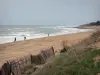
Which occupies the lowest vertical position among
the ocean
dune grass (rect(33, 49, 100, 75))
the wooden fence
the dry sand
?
the ocean

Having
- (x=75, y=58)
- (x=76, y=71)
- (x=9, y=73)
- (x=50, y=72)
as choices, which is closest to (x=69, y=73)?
(x=76, y=71)

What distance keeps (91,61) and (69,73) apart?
887 millimetres

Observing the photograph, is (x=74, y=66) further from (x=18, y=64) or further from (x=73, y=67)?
(x=18, y=64)

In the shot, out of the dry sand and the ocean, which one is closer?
the dry sand

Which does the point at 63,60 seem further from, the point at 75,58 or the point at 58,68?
the point at 58,68

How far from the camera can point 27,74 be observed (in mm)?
7344

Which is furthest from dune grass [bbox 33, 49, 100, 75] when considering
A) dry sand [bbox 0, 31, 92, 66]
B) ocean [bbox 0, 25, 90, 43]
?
ocean [bbox 0, 25, 90, 43]

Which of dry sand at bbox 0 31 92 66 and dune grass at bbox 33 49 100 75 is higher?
dune grass at bbox 33 49 100 75

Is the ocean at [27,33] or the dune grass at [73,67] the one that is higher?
the dune grass at [73,67]

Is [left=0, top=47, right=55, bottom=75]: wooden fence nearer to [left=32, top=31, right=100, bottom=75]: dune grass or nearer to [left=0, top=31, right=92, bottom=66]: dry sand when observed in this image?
[left=32, top=31, right=100, bottom=75]: dune grass

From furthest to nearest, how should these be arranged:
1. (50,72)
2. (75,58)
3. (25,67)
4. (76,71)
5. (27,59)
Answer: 1. (27,59)
2. (25,67)
3. (75,58)
4. (50,72)
5. (76,71)

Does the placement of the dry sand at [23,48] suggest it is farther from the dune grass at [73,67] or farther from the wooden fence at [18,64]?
the dune grass at [73,67]

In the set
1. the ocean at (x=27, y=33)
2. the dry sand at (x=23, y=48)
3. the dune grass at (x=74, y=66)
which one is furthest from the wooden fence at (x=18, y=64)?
the ocean at (x=27, y=33)

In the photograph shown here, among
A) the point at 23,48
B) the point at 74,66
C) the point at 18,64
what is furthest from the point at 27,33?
the point at 74,66
